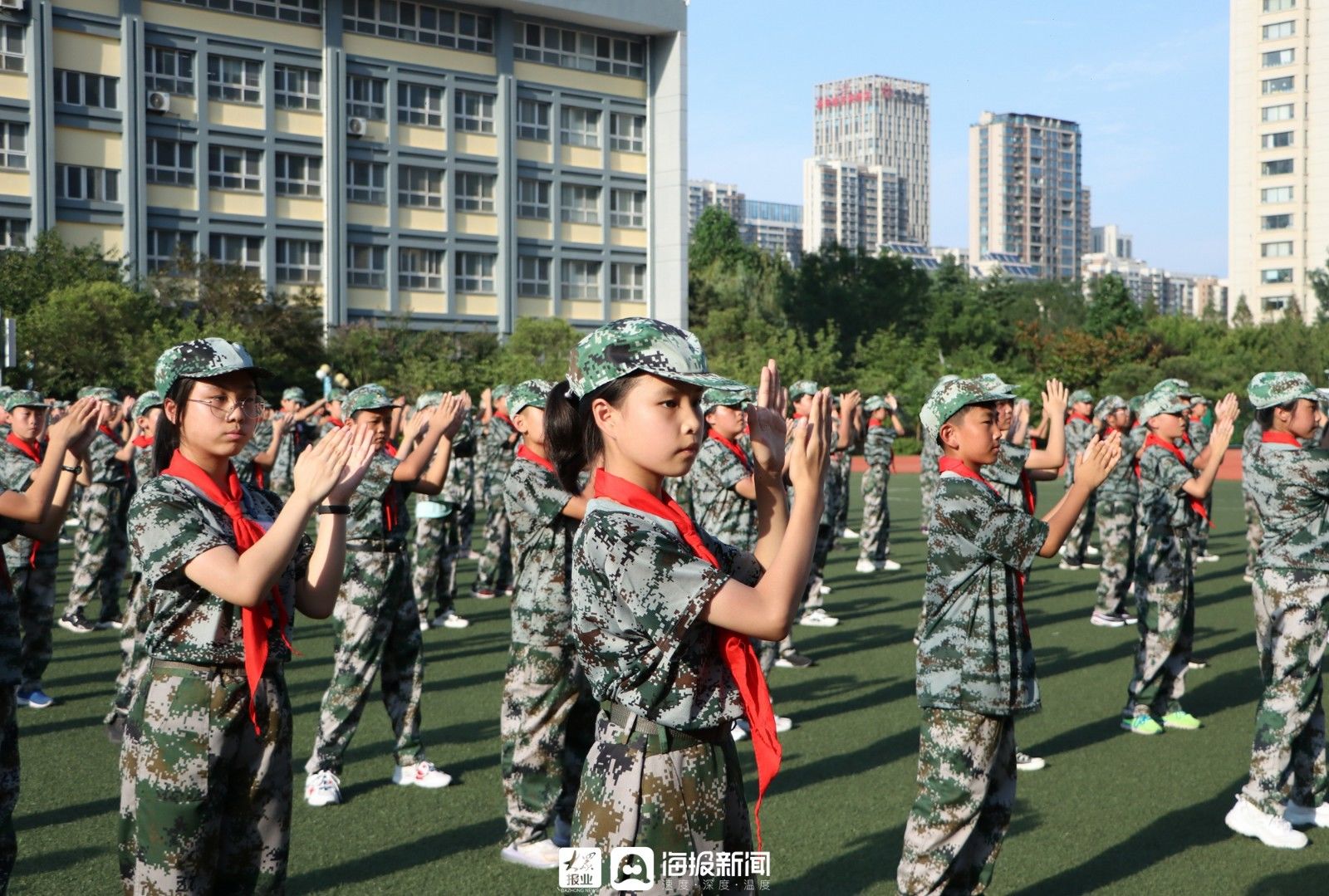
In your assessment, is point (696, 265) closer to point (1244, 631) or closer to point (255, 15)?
point (255, 15)

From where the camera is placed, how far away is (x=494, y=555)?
14883mm

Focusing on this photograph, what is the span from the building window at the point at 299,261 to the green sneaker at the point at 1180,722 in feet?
129

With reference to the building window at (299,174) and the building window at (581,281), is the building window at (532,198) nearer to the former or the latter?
the building window at (581,281)

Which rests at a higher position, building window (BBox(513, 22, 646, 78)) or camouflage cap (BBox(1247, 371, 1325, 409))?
building window (BBox(513, 22, 646, 78))

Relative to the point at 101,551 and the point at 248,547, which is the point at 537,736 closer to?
the point at 248,547

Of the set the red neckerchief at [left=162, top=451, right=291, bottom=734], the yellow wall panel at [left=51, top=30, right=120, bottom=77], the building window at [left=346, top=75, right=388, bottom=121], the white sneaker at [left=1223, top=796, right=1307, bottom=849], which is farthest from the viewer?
the building window at [left=346, top=75, right=388, bottom=121]

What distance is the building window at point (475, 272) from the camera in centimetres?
4797

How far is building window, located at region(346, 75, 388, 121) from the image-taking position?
148 ft

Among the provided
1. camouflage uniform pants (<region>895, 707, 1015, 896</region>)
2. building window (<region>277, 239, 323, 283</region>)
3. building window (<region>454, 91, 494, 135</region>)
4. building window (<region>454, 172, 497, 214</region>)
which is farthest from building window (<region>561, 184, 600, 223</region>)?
camouflage uniform pants (<region>895, 707, 1015, 896</region>)

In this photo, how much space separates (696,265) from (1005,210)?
13744 cm

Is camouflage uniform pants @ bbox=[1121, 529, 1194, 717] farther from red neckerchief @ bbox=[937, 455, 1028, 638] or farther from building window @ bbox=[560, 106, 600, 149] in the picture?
building window @ bbox=[560, 106, 600, 149]

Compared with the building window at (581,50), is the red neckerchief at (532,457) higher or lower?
lower

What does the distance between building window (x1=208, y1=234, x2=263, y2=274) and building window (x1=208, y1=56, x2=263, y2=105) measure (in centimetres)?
440

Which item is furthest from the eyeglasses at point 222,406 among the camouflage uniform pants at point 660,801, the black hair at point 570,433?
the camouflage uniform pants at point 660,801
